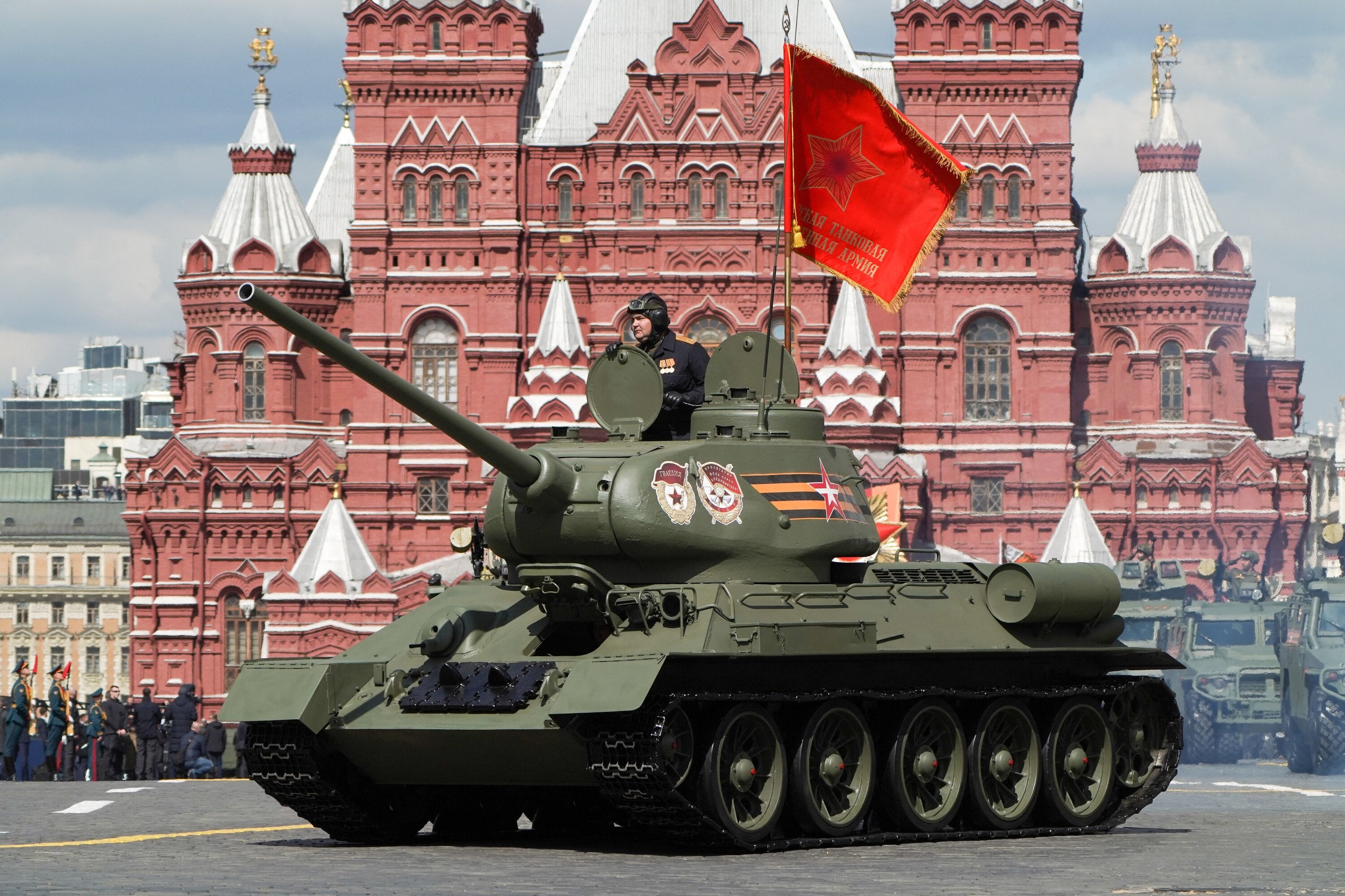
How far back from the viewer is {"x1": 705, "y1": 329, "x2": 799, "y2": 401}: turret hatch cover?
16875 millimetres

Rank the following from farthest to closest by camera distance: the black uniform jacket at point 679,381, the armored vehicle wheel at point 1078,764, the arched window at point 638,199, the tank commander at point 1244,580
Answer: the arched window at point 638,199, the tank commander at point 1244,580, the black uniform jacket at point 679,381, the armored vehicle wheel at point 1078,764

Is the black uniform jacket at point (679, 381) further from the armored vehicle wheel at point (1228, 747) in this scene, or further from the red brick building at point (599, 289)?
the red brick building at point (599, 289)

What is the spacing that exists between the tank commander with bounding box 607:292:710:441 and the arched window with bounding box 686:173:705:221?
1636 inches

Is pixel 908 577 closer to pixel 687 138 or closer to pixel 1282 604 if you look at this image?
pixel 1282 604

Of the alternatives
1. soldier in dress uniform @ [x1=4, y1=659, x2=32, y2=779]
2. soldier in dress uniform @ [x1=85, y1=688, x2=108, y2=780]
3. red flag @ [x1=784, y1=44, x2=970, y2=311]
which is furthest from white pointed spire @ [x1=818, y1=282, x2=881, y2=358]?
red flag @ [x1=784, y1=44, x2=970, y2=311]

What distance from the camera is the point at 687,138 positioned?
58.4m

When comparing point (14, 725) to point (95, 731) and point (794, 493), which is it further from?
point (794, 493)

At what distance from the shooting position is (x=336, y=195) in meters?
69.1

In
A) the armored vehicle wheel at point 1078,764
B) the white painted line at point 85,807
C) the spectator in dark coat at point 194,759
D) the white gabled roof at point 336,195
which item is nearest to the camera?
the armored vehicle wheel at point 1078,764

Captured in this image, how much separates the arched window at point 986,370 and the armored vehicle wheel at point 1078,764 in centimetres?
4235

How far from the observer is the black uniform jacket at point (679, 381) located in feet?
55.9

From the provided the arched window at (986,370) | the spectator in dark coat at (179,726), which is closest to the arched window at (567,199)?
the arched window at (986,370)

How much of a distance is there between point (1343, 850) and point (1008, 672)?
2.75 m

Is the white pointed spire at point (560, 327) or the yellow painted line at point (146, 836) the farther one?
the white pointed spire at point (560, 327)
